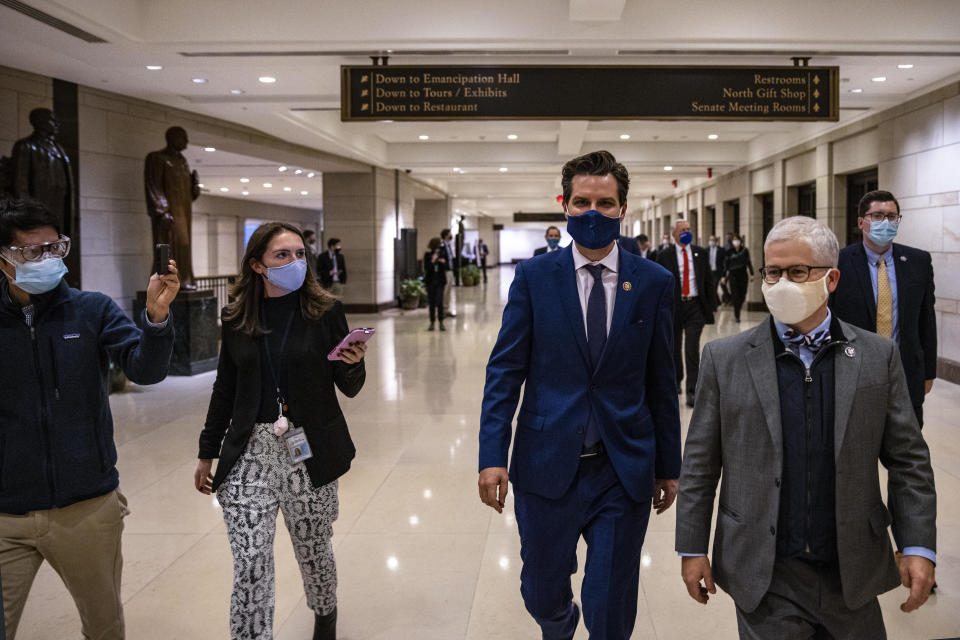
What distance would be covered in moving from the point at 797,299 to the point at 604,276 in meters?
0.71

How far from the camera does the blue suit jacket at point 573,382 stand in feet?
7.83

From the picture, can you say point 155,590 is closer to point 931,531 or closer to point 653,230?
point 931,531

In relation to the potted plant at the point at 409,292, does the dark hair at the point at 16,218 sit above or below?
above

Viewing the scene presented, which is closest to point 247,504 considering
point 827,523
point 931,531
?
point 827,523

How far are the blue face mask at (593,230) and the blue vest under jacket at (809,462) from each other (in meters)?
0.71

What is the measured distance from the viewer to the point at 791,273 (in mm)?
2008

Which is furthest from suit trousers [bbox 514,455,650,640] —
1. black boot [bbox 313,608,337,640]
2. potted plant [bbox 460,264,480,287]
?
potted plant [bbox 460,264,480,287]

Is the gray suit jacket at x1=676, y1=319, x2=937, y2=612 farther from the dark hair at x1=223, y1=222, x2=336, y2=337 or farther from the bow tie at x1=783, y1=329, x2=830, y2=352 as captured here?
the dark hair at x1=223, y1=222, x2=336, y2=337

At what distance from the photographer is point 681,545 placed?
207 cm

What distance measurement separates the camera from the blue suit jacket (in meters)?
2.39

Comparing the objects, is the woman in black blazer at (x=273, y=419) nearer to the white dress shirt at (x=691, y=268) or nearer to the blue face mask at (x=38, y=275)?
the blue face mask at (x=38, y=275)

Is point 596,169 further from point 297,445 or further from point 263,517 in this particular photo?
point 263,517

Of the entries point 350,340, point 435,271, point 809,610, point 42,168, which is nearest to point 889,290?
point 809,610

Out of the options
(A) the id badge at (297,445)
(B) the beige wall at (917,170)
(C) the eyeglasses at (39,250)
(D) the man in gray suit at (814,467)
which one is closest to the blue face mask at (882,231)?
(D) the man in gray suit at (814,467)
